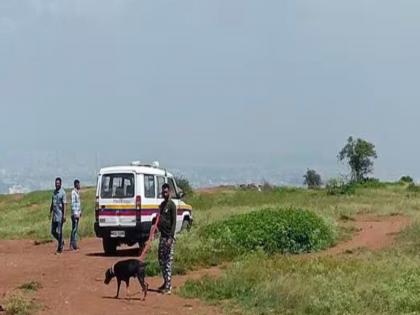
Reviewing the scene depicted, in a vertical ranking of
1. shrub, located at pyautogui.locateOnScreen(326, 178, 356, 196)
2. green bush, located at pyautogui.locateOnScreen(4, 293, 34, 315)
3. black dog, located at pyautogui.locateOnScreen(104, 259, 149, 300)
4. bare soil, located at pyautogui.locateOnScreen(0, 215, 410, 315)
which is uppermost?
shrub, located at pyautogui.locateOnScreen(326, 178, 356, 196)

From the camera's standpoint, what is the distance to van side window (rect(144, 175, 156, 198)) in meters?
19.8

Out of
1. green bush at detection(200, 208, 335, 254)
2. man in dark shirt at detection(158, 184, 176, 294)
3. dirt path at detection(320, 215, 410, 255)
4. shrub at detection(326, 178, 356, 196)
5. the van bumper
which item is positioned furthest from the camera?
shrub at detection(326, 178, 356, 196)

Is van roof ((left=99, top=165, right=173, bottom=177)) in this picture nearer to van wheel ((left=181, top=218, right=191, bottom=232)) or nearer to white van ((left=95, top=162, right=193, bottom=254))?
white van ((left=95, top=162, right=193, bottom=254))

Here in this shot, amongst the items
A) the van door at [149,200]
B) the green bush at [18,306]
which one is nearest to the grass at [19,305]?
the green bush at [18,306]

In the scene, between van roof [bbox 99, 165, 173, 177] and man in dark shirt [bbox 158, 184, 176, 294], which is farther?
van roof [bbox 99, 165, 173, 177]

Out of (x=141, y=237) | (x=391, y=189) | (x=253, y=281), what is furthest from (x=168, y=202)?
(x=391, y=189)

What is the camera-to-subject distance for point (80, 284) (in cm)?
1487

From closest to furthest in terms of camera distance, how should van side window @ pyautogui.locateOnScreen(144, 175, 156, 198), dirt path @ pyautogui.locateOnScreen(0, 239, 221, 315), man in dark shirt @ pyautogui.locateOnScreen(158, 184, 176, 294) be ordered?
dirt path @ pyautogui.locateOnScreen(0, 239, 221, 315) < man in dark shirt @ pyautogui.locateOnScreen(158, 184, 176, 294) < van side window @ pyautogui.locateOnScreen(144, 175, 156, 198)

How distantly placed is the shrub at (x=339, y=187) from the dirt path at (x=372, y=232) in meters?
15.3

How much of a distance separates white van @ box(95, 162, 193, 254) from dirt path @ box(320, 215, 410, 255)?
191 inches

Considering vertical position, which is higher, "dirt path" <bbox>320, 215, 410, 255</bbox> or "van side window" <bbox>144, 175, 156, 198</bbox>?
"van side window" <bbox>144, 175, 156, 198</bbox>

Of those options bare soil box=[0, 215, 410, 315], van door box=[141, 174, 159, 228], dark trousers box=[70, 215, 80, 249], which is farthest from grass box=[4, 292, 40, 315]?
dark trousers box=[70, 215, 80, 249]

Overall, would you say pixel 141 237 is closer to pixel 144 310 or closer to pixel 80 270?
pixel 80 270

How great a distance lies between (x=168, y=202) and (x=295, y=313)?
11.0 ft
